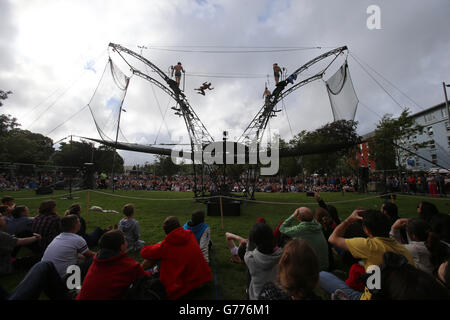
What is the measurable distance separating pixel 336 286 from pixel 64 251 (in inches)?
143

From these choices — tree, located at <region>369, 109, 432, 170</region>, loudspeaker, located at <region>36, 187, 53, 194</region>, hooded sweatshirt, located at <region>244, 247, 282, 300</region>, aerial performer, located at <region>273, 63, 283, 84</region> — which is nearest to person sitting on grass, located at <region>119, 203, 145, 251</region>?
hooded sweatshirt, located at <region>244, 247, 282, 300</region>

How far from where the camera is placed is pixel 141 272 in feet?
7.04

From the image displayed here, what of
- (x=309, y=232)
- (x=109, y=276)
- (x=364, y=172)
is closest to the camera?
(x=109, y=276)

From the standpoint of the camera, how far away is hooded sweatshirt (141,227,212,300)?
2.62m

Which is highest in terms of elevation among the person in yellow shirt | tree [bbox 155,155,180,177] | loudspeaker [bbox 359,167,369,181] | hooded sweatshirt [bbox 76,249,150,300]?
tree [bbox 155,155,180,177]

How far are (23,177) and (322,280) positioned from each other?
29761 millimetres

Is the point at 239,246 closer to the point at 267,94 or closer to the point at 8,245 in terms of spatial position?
the point at 8,245

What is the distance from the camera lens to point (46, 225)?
3.83 m

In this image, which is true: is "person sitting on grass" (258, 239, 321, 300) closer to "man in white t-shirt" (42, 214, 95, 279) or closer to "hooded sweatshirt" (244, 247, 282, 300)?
"hooded sweatshirt" (244, 247, 282, 300)

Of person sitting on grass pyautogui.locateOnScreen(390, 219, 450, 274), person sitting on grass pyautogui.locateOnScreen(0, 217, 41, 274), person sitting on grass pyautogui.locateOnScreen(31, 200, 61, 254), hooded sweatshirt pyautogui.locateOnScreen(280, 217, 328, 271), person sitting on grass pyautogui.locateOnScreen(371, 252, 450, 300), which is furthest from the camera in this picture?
person sitting on grass pyautogui.locateOnScreen(31, 200, 61, 254)

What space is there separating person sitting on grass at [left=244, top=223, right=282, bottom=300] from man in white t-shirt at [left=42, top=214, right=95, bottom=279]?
2502 mm

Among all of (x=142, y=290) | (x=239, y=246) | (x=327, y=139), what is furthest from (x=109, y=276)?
(x=327, y=139)
